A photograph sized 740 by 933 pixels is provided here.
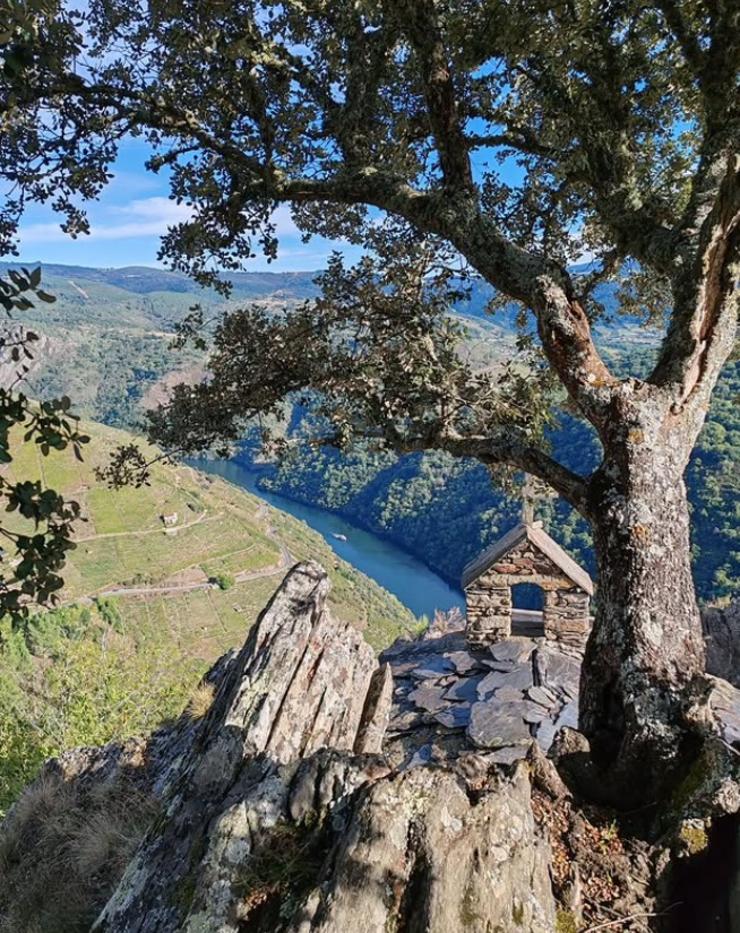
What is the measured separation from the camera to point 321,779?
3246mm

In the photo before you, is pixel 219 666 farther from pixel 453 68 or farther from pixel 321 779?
pixel 453 68

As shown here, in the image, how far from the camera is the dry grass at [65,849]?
174 inches

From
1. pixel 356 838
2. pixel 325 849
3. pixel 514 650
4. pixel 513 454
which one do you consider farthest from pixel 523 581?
pixel 356 838

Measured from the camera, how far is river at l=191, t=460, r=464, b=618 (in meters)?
77.1

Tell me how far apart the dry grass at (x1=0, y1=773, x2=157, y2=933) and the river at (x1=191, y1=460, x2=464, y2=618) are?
175 ft

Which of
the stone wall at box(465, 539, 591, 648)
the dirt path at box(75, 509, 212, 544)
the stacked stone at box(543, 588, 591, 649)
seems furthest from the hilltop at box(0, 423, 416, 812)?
the stacked stone at box(543, 588, 591, 649)

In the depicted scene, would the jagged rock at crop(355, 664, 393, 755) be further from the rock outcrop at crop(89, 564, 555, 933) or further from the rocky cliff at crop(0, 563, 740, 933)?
the rock outcrop at crop(89, 564, 555, 933)

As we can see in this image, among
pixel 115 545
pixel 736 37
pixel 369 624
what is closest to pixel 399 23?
pixel 736 37

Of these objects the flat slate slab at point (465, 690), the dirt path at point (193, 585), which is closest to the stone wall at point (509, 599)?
the flat slate slab at point (465, 690)

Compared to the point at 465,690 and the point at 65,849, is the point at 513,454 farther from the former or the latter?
the point at 65,849

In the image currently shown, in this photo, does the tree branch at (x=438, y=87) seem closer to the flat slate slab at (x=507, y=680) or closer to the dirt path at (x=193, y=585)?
the flat slate slab at (x=507, y=680)

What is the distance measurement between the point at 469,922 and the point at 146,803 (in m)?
3.95

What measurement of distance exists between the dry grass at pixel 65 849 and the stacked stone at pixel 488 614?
499 cm

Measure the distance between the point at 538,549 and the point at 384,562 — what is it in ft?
273
